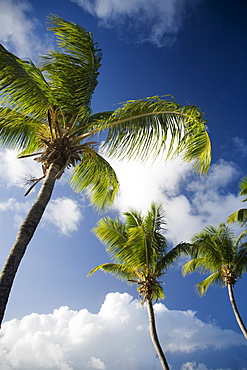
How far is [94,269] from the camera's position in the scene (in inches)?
546

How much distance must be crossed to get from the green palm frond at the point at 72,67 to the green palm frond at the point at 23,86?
1.43 feet

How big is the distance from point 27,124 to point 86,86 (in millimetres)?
1801

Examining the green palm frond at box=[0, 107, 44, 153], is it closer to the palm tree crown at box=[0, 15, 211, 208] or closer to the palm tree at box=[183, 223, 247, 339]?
the palm tree crown at box=[0, 15, 211, 208]

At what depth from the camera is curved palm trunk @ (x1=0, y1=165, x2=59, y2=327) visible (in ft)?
13.7

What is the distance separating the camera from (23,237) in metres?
4.80

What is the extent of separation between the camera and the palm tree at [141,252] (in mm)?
12109

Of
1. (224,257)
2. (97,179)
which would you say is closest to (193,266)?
(224,257)

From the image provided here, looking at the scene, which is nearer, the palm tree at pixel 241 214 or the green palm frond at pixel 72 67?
the green palm frond at pixel 72 67

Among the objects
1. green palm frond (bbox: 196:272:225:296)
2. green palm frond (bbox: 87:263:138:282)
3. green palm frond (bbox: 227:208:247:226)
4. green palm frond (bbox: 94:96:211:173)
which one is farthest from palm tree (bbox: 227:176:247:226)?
green palm frond (bbox: 94:96:211:173)

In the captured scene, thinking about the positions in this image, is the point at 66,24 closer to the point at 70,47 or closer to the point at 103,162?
the point at 70,47

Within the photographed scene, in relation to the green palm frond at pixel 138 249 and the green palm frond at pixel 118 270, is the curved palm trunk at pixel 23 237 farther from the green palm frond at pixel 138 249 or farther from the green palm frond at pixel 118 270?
the green palm frond at pixel 118 270

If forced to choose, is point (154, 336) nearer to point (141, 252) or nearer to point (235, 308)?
point (141, 252)

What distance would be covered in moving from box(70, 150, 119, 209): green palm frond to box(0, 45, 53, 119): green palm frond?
1.93m

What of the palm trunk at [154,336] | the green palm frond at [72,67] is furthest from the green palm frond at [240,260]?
the green palm frond at [72,67]
